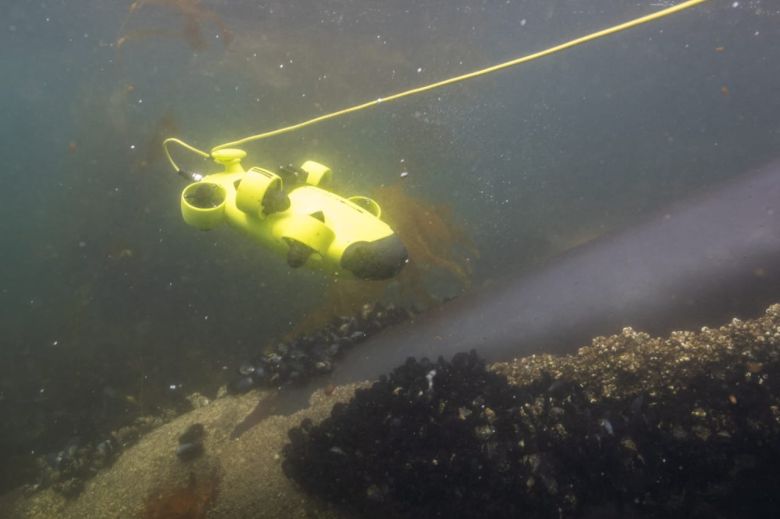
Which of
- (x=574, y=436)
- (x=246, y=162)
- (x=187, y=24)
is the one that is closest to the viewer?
(x=574, y=436)

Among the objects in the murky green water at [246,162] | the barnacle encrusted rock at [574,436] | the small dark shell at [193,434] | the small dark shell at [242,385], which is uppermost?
the murky green water at [246,162]

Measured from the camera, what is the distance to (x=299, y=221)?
380 centimetres

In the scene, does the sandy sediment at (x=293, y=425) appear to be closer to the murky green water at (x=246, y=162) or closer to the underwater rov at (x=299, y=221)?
the underwater rov at (x=299, y=221)

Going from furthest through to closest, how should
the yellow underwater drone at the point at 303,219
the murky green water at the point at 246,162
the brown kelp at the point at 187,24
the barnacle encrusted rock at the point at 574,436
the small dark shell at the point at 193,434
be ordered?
the brown kelp at the point at 187,24, the murky green water at the point at 246,162, the small dark shell at the point at 193,434, the yellow underwater drone at the point at 303,219, the barnacle encrusted rock at the point at 574,436

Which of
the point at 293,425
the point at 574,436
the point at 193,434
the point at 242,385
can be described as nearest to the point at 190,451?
the point at 193,434

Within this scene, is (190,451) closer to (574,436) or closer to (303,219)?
(303,219)

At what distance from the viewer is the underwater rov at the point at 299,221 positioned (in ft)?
12.5

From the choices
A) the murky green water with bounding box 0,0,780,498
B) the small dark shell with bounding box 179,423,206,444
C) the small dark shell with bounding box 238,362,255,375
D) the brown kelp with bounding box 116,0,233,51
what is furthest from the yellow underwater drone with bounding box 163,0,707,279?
the brown kelp with bounding box 116,0,233,51

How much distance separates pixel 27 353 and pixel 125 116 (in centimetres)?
640

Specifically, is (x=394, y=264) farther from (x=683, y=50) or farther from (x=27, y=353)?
(x=683, y=50)

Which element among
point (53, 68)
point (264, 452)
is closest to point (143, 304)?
point (264, 452)

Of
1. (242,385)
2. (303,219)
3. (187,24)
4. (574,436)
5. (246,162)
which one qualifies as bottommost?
(574,436)

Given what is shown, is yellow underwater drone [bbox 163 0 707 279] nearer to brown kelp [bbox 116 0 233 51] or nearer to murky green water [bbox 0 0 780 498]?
murky green water [bbox 0 0 780 498]

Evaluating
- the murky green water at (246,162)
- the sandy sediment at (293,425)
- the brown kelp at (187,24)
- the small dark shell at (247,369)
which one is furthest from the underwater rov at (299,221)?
the brown kelp at (187,24)
